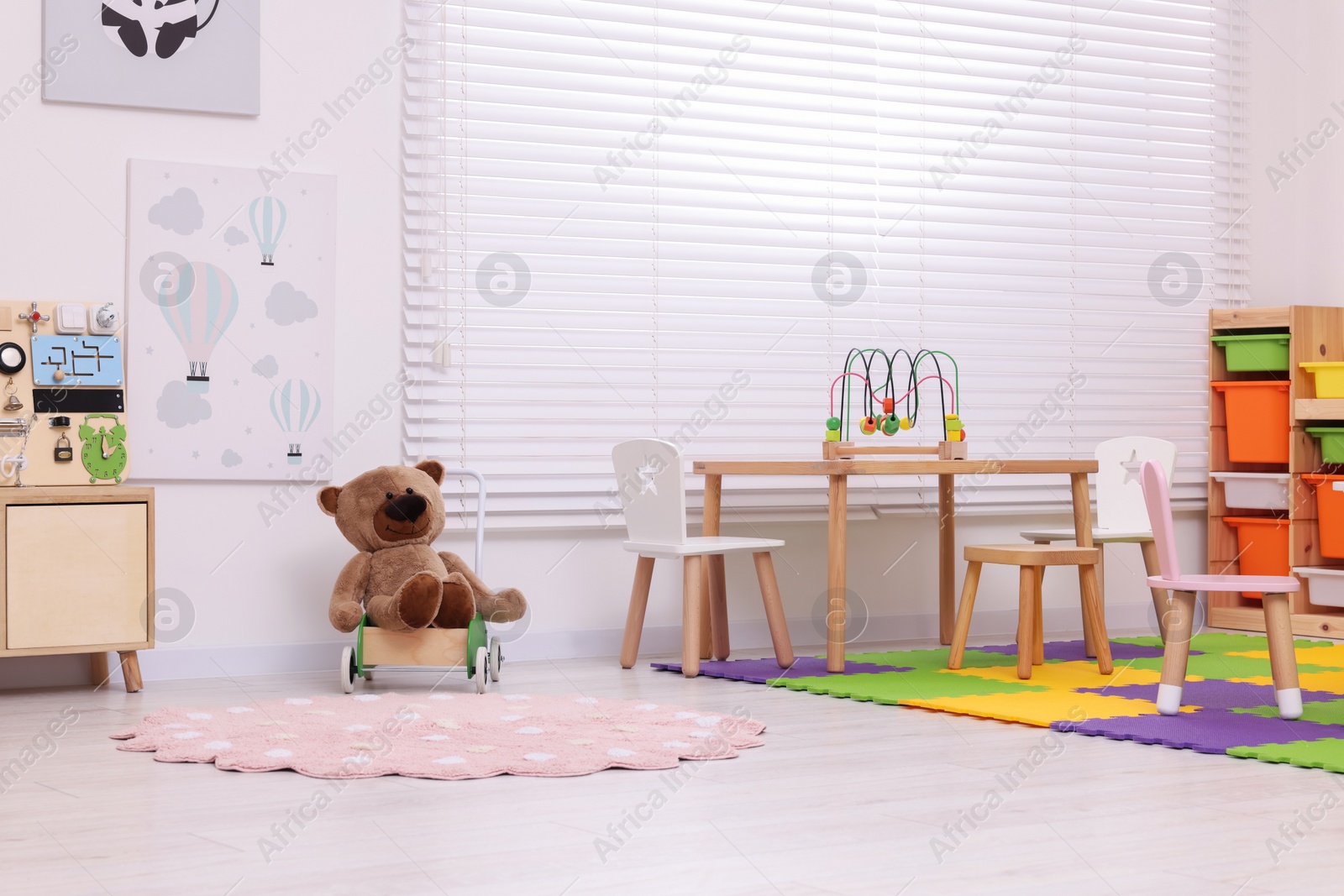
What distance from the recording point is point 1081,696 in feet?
11.6

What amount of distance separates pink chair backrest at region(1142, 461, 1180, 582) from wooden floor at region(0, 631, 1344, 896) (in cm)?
49

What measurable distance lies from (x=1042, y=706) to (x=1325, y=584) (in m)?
2.09

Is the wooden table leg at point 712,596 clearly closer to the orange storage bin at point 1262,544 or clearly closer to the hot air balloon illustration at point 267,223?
the hot air balloon illustration at point 267,223

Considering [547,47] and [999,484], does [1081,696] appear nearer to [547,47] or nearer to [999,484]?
[999,484]

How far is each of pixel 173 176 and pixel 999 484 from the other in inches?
119

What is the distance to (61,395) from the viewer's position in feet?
12.3

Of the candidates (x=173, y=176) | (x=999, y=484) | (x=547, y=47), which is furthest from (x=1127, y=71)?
(x=173, y=176)

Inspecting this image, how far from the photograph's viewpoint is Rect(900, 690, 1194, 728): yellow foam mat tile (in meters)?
3.22

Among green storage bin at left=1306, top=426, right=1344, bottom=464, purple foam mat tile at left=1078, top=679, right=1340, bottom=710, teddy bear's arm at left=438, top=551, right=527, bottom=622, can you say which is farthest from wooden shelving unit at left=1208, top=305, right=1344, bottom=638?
teddy bear's arm at left=438, top=551, right=527, bottom=622

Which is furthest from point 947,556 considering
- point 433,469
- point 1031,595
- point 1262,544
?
point 433,469

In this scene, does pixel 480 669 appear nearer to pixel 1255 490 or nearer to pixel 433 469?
pixel 433 469

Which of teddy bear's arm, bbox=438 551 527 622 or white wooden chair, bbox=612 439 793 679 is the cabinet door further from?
white wooden chair, bbox=612 439 793 679

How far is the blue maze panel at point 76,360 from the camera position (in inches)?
147

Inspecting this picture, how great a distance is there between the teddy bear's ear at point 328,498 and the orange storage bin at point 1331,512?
11.3ft
